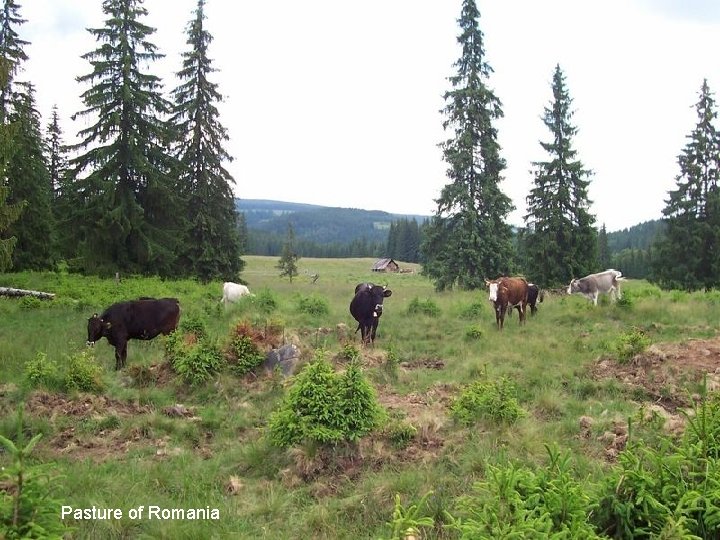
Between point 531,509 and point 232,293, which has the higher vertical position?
point 531,509

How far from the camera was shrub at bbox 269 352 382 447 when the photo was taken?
673 cm

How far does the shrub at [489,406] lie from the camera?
7.19 metres

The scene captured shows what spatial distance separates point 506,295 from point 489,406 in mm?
9602

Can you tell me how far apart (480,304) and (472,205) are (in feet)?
35.5

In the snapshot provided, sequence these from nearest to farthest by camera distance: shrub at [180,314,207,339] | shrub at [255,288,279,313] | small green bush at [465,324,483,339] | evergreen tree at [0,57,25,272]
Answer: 1. shrub at [180,314,207,339]
2. small green bush at [465,324,483,339]
3. evergreen tree at [0,57,25,272]
4. shrub at [255,288,279,313]

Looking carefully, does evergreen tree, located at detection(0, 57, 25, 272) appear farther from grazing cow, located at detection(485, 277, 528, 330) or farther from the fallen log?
grazing cow, located at detection(485, 277, 528, 330)

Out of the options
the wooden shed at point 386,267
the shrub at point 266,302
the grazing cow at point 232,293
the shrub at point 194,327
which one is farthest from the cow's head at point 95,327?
the wooden shed at point 386,267

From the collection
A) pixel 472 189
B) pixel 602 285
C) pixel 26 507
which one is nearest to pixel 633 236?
pixel 472 189

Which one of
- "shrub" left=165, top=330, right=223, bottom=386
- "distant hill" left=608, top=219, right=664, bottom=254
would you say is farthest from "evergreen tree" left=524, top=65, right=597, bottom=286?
"distant hill" left=608, top=219, right=664, bottom=254

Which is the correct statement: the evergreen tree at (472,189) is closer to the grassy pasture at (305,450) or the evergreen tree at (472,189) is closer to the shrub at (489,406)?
the grassy pasture at (305,450)

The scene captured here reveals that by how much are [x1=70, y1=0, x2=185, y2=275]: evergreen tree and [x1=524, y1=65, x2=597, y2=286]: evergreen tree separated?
21419 millimetres

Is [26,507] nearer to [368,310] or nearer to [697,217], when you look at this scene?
[368,310]

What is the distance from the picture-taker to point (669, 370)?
32.5 feet

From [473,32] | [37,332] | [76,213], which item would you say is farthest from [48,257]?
[473,32]
